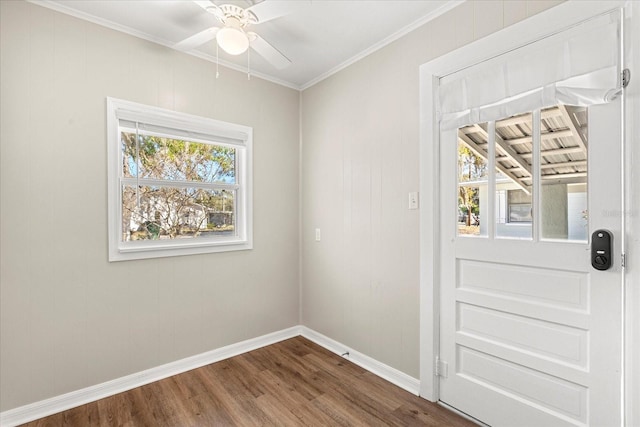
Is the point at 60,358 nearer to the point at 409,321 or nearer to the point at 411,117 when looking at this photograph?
the point at 409,321

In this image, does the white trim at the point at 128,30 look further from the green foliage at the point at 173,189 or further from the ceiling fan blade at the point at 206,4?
the ceiling fan blade at the point at 206,4

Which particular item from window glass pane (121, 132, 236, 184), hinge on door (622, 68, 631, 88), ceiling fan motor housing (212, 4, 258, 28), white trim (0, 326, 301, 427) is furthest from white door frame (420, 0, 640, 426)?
window glass pane (121, 132, 236, 184)

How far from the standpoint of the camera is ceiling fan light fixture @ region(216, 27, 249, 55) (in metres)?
1.68

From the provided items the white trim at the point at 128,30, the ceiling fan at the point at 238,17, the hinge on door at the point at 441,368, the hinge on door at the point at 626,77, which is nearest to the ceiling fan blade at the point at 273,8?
the ceiling fan at the point at 238,17

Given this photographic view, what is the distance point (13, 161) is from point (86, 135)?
412mm

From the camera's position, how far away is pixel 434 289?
2039 millimetres

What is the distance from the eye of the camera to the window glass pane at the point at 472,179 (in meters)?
1.85

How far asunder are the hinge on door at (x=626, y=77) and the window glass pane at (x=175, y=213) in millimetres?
2658

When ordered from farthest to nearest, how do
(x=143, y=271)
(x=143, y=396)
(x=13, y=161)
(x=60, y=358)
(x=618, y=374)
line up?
(x=143, y=271) → (x=143, y=396) → (x=60, y=358) → (x=13, y=161) → (x=618, y=374)

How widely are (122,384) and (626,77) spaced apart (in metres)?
3.42

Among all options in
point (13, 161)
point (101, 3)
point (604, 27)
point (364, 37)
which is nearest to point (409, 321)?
point (604, 27)

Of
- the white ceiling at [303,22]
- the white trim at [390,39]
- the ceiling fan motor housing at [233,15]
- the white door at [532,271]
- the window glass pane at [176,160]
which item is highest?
the white ceiling at [303,22]

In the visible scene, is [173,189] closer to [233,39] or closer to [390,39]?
[233,39]

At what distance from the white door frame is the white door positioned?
0.04 metres
